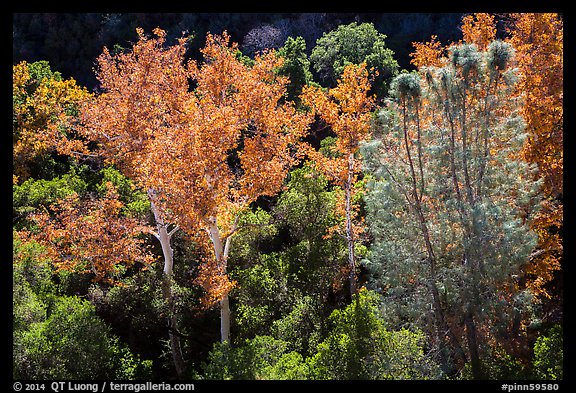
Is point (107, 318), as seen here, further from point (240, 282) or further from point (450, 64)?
point (450, 64)

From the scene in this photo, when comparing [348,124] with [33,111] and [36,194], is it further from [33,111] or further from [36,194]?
[33,111]

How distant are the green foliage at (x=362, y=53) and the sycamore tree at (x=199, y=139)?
37.3 ft

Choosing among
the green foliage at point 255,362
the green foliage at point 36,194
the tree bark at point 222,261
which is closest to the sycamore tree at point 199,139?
the tree bark at point 222,261

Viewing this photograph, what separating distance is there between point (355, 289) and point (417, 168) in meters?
4.54

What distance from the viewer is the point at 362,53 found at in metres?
29.6

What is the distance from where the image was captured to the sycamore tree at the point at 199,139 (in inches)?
597

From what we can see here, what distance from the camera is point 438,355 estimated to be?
14.5 m

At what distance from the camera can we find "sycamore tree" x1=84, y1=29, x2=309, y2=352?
597 inches

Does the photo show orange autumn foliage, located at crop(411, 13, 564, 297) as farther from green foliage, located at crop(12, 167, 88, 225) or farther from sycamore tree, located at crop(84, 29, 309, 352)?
green foliage, located at crop(12, 167, 88, 225)

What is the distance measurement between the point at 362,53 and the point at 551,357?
1984cm

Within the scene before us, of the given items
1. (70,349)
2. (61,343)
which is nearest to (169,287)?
(70,349)

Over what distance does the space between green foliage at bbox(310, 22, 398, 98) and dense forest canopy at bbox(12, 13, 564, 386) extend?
8075mm

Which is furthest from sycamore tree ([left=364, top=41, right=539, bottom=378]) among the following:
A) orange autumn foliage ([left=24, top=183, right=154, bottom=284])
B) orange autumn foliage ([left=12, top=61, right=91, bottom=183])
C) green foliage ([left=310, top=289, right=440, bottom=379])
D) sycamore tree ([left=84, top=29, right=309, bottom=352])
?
orange autumn foliage ([left=12, top=61, right=91, bottom=183])

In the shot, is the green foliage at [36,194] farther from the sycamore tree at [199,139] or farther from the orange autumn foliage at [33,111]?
the sycamore tree at [199,139]
